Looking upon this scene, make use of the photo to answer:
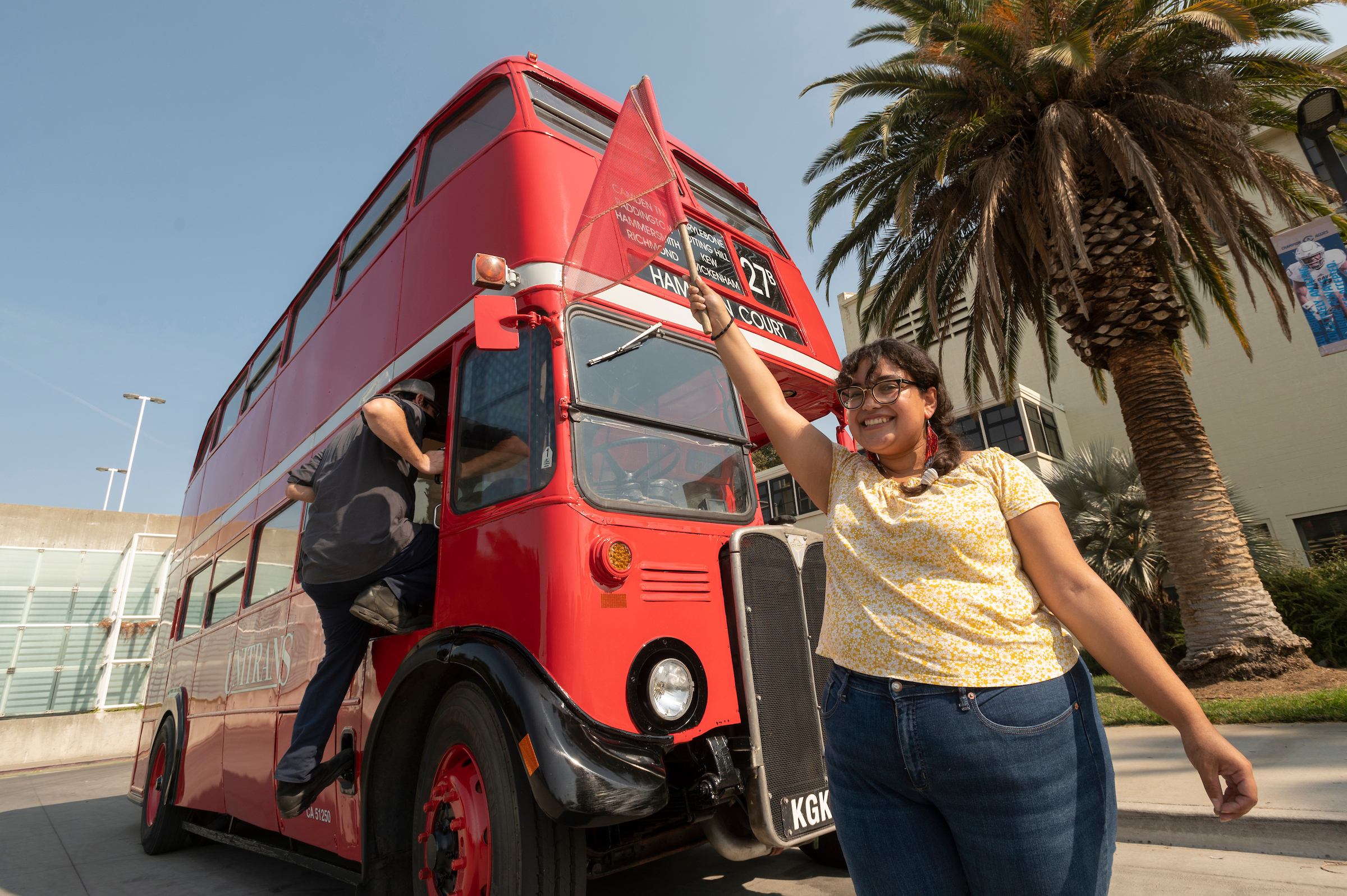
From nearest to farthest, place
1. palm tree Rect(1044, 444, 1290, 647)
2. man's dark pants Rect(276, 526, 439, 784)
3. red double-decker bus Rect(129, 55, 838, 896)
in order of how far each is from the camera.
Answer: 1. red double-decker bus Rect(129, 55, 838, 896)
2. man's dark pants Rect(276, 526, 439, 784)
3. palm tree Rect(1044, 444, 1290, 647)

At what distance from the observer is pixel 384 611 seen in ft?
10.4

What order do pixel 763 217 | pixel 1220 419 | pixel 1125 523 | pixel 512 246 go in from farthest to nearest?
pixel 1220 419, pixel 1125 523, pixel 763 217, pixel 512 246

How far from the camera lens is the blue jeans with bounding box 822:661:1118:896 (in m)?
1.36

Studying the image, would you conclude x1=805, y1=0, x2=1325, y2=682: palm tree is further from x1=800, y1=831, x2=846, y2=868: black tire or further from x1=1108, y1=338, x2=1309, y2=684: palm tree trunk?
x1=800, y1=831, x2=846, y2=868: black tire

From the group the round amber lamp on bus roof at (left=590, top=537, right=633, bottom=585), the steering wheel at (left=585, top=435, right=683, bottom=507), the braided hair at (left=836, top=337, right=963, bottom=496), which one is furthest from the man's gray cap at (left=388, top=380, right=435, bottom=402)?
the braided hair at (left=836, top=337, right=963, bottom=496)

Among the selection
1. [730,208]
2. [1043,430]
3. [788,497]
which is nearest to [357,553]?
[730,208]

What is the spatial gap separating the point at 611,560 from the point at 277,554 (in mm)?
3352

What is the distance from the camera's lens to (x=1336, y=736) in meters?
5.34

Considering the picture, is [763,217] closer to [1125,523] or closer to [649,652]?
[649,652]

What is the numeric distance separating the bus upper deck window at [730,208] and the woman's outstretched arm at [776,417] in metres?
2.87

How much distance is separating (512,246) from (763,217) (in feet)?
8.27

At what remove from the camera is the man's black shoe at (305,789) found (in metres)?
3.20

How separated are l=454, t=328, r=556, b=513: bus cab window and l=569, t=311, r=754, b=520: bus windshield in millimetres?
147

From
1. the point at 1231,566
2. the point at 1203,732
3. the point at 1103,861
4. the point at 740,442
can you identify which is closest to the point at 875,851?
the point at 1103,861
